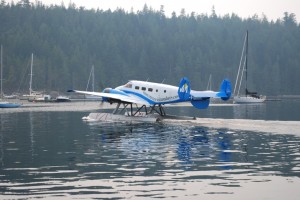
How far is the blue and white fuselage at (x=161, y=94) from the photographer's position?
52.8m

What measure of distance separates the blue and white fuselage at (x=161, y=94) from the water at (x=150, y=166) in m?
10.3

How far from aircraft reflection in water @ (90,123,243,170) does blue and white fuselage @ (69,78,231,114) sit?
4.52 m

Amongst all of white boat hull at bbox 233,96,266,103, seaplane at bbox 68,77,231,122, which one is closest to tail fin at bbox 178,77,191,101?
seaplane at bbox 68,77,231,122

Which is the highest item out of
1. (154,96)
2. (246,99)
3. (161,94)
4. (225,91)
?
(225,91)

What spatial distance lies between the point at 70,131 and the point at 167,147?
14938 mm

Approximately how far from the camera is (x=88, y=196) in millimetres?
19969

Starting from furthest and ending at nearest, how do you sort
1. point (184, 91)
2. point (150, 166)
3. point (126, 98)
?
point (126, 98), point (184, 91), point (150, 166)

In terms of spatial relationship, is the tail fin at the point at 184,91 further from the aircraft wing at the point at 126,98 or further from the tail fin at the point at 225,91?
the aircraft wing at the point at 126,98

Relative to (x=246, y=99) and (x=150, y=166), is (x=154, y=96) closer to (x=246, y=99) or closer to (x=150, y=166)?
(x=150, y=166)

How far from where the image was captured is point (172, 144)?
35.4 m

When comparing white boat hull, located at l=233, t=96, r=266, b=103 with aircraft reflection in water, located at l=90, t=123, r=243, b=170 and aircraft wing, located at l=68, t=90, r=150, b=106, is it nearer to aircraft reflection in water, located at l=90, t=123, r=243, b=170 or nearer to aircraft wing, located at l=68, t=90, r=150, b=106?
aircraft wing, located at l=68, t=90, r=150, b=106

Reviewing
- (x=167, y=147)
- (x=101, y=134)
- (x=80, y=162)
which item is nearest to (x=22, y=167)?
(x=80, y=162)

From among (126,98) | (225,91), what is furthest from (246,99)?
(225,91)

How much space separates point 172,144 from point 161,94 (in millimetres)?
20603
